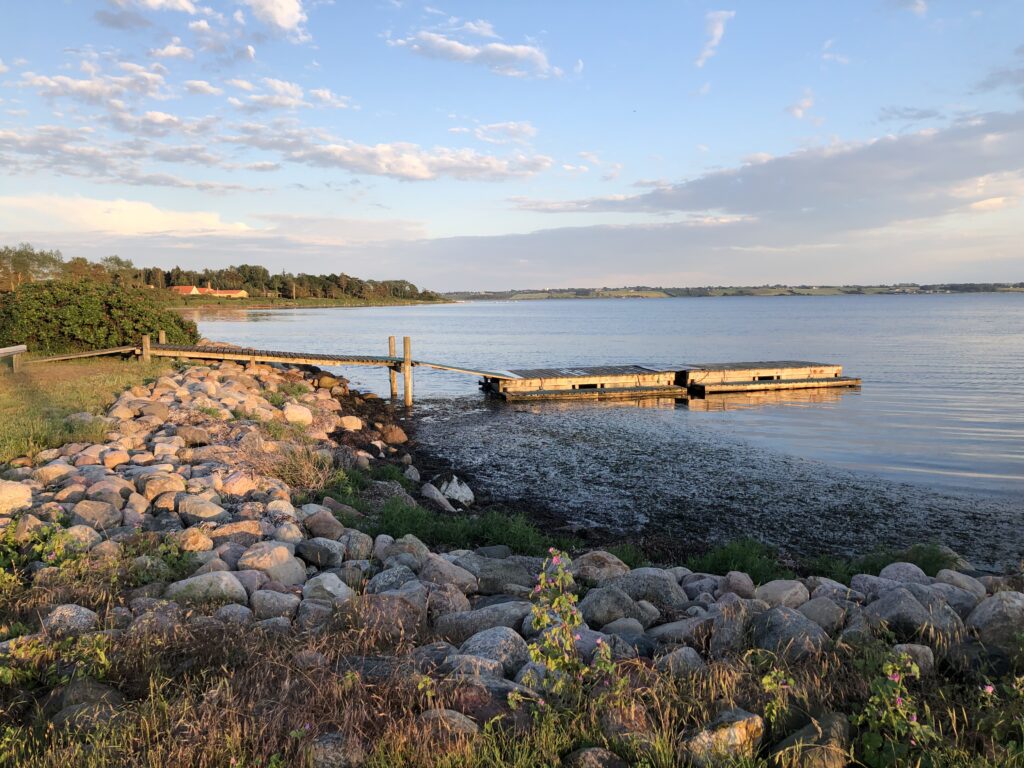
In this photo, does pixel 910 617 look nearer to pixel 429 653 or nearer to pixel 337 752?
pixel 429 653

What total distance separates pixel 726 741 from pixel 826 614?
2325 millimetres

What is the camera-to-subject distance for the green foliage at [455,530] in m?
8.39

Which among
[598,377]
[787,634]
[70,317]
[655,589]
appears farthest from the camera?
[598,377]

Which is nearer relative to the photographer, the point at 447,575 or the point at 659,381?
the point at 447,575

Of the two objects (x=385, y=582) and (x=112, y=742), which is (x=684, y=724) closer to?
(x=112, y=742)

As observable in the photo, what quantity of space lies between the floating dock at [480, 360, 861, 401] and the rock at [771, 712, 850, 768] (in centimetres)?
2140

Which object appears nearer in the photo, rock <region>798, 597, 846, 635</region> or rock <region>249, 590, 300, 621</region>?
rock <region>798, 597, 846, 635</region>

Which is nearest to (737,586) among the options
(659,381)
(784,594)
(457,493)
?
(784,594)

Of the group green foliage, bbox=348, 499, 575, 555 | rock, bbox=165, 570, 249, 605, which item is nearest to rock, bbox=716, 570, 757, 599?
green foliage, bbox=348, 499, 575, 555

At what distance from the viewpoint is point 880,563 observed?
8.20m

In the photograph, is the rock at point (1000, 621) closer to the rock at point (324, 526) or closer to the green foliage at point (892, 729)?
the green foliage at point (892, 729)

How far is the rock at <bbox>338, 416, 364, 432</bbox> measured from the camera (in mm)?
16938

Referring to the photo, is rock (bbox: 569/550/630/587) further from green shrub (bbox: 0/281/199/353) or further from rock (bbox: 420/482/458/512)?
green shrub (bbox: 0/281/199/353)

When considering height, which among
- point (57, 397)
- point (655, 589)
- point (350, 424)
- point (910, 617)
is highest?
point (57, 397)
